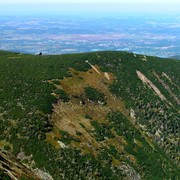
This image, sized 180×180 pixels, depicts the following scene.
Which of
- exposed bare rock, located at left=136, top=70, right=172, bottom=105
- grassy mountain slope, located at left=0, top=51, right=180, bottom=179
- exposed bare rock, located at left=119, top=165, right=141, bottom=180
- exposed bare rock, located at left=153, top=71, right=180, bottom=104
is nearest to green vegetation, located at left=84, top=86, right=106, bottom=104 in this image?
grassy mountain slope, located at left=0, top=51, right=180, bottom=179

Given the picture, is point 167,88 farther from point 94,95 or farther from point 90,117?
point 90,117

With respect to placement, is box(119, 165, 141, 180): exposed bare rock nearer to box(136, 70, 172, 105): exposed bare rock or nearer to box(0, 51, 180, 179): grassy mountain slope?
box(0, 51, 180, 179): grassy mountain slope

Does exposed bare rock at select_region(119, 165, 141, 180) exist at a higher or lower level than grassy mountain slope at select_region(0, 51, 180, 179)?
lower

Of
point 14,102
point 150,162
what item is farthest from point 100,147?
point 14,102

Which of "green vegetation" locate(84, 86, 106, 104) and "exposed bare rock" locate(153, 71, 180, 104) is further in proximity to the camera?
"exposed bare rock" locate(153, 71, 180, 104)

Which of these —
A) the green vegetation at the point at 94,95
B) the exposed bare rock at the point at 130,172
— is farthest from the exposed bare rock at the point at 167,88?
the exposed bare rock at the point at 130,172

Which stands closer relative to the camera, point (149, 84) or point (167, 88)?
point (149, 84)

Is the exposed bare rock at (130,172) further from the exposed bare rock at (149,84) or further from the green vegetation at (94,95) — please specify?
the exposed bare rock at (149,84)

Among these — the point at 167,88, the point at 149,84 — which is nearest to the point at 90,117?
the point at 149,84

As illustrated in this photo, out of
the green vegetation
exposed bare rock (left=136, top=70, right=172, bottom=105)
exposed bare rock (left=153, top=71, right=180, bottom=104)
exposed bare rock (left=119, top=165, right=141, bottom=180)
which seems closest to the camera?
exposed bare rock (left=119, top=165, right=141, bottom=180)
